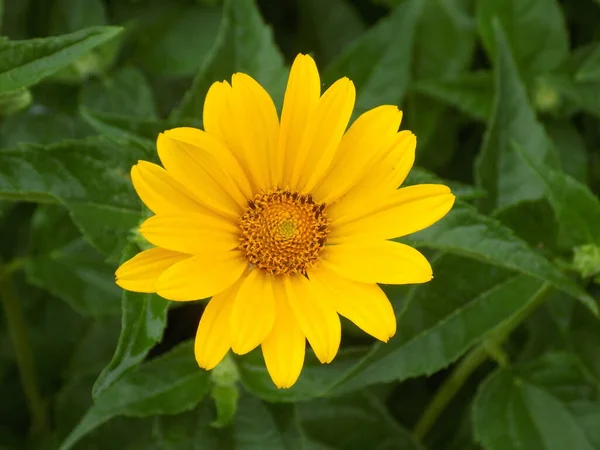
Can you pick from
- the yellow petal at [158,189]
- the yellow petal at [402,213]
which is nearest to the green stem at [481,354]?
the yellow petal at [402,213]

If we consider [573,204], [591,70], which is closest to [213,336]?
[573,204]

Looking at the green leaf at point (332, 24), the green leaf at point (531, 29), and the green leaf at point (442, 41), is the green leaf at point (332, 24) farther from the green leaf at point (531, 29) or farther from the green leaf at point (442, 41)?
the green leaf at point (531, 29)

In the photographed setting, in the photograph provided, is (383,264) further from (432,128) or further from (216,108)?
(432,128)

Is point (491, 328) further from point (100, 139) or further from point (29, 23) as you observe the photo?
point (29, 23)

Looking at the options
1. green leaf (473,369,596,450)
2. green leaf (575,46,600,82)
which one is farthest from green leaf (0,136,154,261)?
green leaf (575,46,600,82)

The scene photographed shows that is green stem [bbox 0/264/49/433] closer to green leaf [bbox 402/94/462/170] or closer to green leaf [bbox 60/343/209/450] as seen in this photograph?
green leaf [bbox 60/343/209/450]
